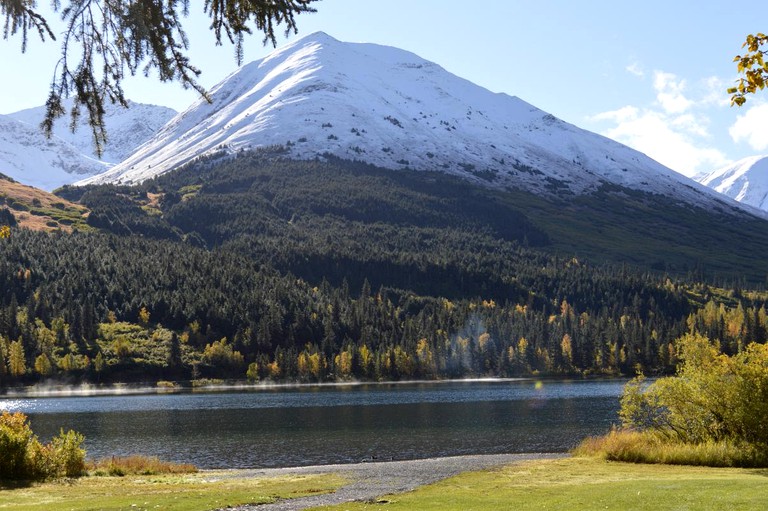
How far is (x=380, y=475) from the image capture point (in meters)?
58.2

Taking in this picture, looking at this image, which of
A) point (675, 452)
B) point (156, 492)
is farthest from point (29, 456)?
point (675, 452)

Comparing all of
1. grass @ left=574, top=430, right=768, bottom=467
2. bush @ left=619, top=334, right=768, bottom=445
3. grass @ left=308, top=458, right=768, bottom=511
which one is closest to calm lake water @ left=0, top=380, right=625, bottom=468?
grass @ left=574, top=430, right=768, bottom=467

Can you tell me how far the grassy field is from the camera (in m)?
37.1

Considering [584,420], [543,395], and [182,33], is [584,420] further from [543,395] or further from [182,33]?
[182,33]

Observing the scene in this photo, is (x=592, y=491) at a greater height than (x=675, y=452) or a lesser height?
greater

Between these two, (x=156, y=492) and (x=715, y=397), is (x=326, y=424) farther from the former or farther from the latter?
(x=156, y=492)

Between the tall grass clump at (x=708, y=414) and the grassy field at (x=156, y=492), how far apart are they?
24122 millimetres

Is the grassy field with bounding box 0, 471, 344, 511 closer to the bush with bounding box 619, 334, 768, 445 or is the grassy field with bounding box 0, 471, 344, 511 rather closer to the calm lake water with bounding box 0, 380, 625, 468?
the bush with bounding box 619, 334, 768, 445

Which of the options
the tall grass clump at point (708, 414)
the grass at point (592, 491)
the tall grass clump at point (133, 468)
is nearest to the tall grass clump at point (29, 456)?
the tall grass clump at point (133, 468)

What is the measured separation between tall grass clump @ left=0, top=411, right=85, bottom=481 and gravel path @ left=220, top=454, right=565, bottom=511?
15385mm

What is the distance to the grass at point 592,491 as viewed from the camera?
33.0m

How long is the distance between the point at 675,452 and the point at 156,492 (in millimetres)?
36234

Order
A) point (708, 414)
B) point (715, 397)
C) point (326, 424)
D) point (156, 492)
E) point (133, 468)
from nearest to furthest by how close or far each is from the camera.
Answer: point (156, 492) → point (715, 397) → point (708, 414) → point (133, 468) → point (326, 424)

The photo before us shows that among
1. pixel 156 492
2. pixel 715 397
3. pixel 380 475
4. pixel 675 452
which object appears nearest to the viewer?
pixel 156 492
